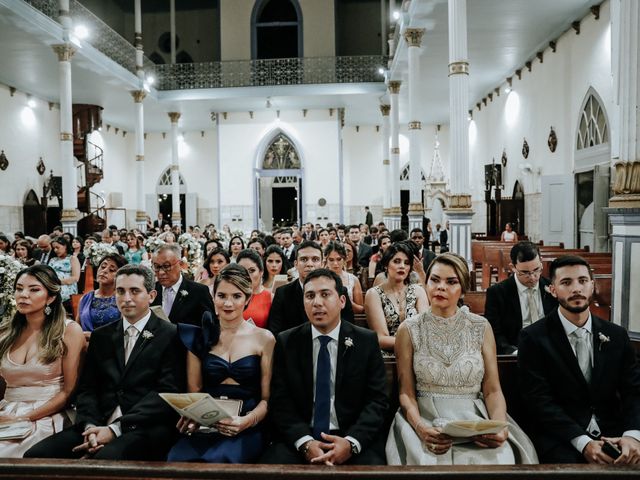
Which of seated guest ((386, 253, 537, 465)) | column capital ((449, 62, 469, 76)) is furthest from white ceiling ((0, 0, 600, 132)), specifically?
seated guest ((386, 253, 537, 465))

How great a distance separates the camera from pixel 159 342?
3049 millimetres

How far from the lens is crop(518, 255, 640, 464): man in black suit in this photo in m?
2.64

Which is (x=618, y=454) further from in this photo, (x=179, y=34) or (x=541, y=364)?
(x=179, y=34)

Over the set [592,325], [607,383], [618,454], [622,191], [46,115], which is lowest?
[618,454]

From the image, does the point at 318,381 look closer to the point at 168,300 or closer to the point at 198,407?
the point at 198,407

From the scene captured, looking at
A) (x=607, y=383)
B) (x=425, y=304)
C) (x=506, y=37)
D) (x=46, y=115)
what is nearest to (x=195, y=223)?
(x=46, y=115)

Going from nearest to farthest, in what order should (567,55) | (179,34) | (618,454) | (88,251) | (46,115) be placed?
(618,454), (88,251), (567,55), (46,115), (179,34)

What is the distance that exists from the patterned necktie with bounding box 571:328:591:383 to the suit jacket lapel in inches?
2.4

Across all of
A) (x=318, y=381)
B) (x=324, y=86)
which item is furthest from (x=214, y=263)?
(x=324, y=86)

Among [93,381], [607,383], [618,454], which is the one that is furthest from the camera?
[93,381]

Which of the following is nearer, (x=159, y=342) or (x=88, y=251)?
(x=159, y=342)

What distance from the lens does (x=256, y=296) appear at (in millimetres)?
4664

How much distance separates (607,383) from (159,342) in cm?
244

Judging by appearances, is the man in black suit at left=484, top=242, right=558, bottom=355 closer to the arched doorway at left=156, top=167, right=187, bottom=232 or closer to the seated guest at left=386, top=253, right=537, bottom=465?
the seated guest at left=386, top=253, right=537, bottom=465
